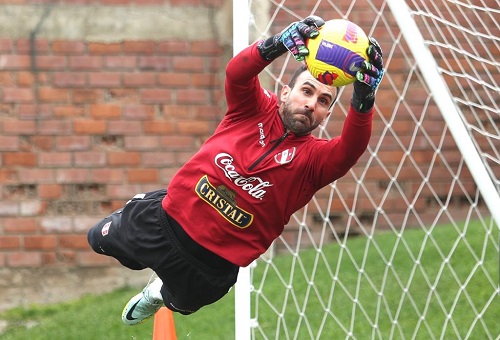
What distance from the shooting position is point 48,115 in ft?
18.7

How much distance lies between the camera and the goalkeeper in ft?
10.9

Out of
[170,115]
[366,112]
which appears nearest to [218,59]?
[170,115]

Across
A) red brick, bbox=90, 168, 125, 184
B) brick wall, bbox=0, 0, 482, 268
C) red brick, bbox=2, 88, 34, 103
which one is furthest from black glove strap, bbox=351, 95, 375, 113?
red brick, bbox=2, 88, 34, 103

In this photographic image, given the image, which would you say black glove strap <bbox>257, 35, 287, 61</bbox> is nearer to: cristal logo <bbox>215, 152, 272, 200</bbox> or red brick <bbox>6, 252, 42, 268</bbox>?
cristal logo <bbox>215, 152, 272, 200</bbox>

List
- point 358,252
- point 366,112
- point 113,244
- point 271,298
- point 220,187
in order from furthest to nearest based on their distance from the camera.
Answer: point 358,252 < point 271,298 < point 113,244 < point 220,187 < point 366,112

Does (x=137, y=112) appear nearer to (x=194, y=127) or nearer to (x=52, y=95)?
(x=194, y=127)

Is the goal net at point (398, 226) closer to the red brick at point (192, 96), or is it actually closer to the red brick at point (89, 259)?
the red brick at point (192, 96)

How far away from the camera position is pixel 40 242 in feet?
18.6

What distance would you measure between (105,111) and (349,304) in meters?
1.88

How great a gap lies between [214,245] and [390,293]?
6.20 ft

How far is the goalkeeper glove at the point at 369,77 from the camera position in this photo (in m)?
3.00

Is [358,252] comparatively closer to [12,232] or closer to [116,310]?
[116,310]

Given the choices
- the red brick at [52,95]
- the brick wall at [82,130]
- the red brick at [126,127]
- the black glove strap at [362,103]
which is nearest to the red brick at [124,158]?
the brick wall at [82,130]

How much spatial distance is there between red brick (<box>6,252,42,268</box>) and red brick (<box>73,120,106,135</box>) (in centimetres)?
77
